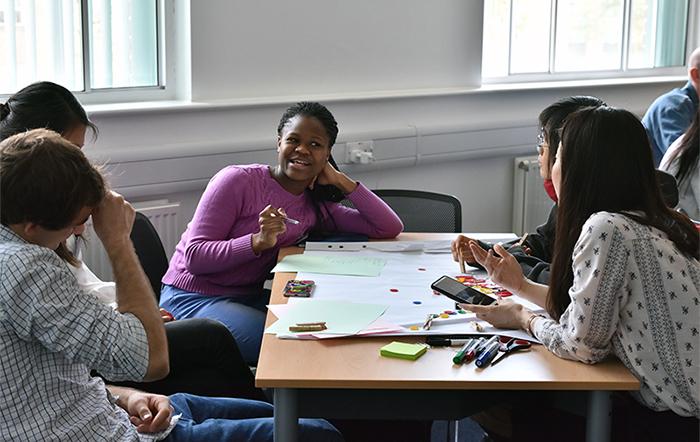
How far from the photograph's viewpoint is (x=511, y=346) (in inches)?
81.5

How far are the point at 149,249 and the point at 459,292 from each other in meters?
1.15

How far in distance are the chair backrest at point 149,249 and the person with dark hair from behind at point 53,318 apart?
1241mm

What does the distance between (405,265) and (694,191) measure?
46.9 inches

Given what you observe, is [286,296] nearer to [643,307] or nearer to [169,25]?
[643,307]

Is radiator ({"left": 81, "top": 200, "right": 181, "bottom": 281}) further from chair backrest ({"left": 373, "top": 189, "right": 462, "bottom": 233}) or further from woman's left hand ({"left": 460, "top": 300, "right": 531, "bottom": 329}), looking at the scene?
woman's left hand ({"left": 460, "top": 300, "right": 531, "bottom": 329})

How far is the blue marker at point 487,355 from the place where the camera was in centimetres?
196

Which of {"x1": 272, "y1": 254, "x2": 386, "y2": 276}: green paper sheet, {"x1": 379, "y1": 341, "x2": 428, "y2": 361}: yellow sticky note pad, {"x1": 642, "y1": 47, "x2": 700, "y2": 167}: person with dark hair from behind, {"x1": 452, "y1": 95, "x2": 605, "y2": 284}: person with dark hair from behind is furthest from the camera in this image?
{"x1": 642, "y1": 47, "x2": 700, "y2": 167}: person with dark hair from behind

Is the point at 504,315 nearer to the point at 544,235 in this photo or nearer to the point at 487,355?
the point at 487,355

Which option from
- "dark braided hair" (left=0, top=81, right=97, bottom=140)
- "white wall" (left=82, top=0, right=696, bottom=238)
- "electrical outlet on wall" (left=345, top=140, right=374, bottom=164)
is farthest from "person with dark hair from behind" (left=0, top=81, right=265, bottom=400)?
"electrical outlet on wall" (left=345, top=140, right=374, bottom=164)

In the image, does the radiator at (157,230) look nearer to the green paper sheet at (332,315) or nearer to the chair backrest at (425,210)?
the chair backrest at (425,210)

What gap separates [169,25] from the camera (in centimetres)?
371

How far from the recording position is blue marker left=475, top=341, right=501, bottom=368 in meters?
1.96

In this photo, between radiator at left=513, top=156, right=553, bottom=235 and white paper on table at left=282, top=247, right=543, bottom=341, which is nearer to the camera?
white paper on table at left=282, top=247, right=543, bottom=341

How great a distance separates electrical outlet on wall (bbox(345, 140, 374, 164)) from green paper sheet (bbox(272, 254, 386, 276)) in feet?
4.05
